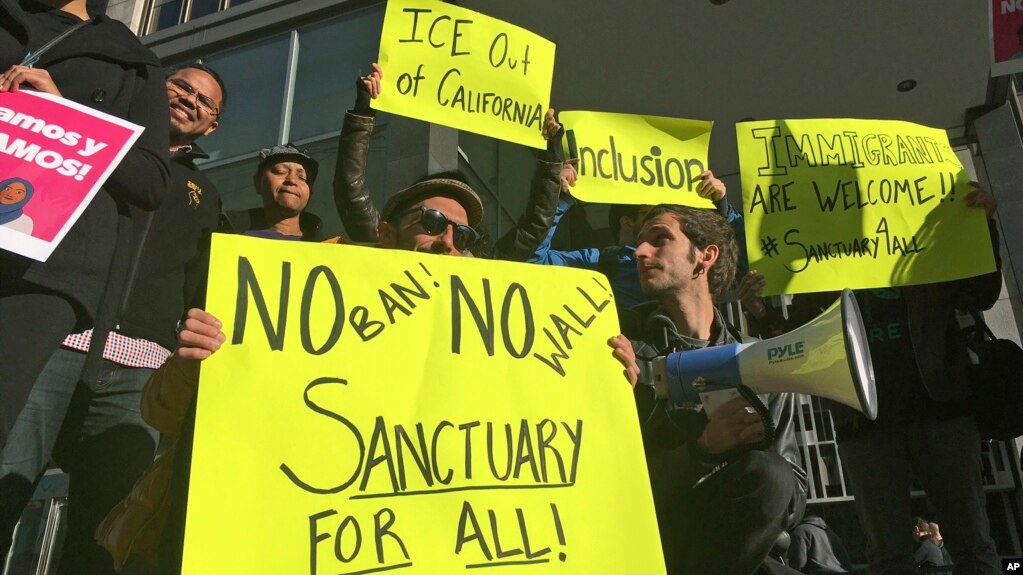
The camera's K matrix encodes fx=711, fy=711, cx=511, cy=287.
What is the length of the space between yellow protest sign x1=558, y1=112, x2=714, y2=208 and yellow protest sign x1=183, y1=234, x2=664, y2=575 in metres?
1.30

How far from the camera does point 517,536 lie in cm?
130

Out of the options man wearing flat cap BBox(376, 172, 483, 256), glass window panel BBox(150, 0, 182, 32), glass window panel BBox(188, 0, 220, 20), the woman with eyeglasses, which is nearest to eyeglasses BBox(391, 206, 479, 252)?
man wearing flat cap BBox(376, 172, 483, 256)

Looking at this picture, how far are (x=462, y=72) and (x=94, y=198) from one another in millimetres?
1450

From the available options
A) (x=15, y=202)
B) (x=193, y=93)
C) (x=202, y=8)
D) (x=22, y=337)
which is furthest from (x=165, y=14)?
(x=22, y=337)

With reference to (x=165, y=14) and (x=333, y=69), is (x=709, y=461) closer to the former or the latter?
(x=333, y=69)

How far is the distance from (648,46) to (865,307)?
12.7 ft

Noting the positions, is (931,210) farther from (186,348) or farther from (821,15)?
(821,15)

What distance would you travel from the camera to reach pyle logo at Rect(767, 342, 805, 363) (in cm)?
144

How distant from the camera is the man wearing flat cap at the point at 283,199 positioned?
Answer: 2.90m

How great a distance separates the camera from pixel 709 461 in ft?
5.49

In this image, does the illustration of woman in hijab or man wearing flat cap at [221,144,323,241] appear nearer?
the illustration of woman in hijab

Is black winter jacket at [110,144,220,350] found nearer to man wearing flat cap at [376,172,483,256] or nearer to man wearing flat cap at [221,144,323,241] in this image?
man wearing flat cap at [221,144,323,241]

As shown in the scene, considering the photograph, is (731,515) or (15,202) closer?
(15,202)

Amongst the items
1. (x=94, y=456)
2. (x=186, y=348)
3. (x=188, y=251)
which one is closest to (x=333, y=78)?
(x=188, y=251)
